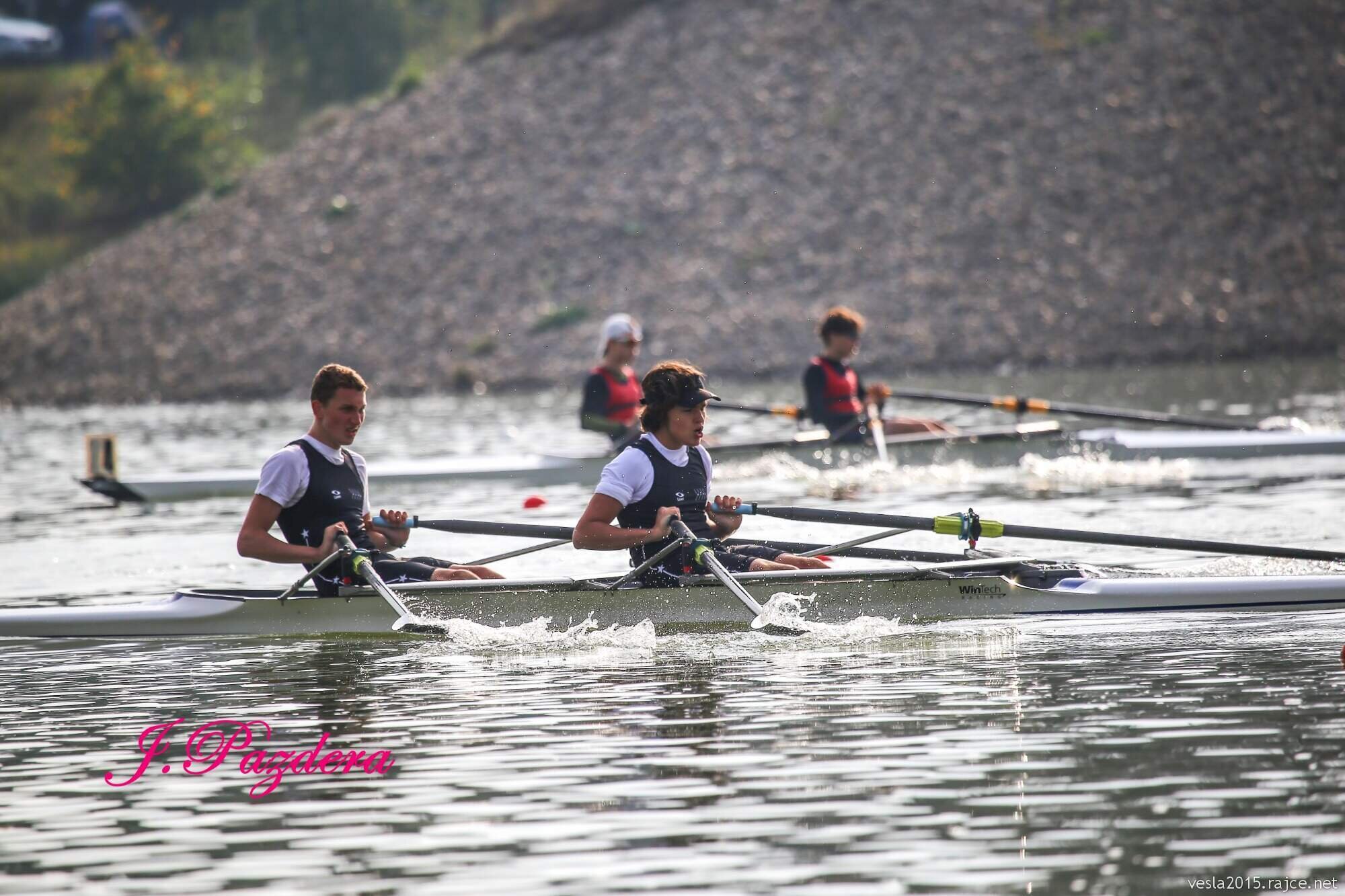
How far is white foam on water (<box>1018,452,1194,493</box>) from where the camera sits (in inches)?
664

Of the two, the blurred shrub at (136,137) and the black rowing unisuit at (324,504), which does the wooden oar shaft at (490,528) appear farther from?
the blurred shrub at (136,137)

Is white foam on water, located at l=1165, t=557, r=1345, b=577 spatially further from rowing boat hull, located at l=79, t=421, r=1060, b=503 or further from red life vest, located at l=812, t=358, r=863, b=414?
rowing boat hull, located at l=79, t=421, r=1060, b=503

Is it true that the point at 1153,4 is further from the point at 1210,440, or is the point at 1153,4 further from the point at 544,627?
the point at 544,627

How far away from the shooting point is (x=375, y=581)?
894cm

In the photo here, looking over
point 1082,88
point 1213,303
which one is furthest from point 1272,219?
point 1082,88

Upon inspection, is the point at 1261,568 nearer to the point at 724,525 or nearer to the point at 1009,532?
the point at 1009,532

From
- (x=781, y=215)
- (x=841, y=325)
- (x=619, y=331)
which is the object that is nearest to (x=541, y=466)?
(x=619, y=331)

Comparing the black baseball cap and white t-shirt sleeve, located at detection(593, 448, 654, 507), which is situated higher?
the black baseball cap

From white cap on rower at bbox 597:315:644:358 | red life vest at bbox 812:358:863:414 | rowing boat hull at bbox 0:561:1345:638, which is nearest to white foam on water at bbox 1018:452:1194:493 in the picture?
red life vest at bbox 812:358:863:414

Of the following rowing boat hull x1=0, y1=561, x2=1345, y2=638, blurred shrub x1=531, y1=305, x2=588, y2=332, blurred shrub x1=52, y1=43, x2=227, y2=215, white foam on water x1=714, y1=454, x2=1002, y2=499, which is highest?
blurred shrub x1=52, y1=43, x2=227, y2=215

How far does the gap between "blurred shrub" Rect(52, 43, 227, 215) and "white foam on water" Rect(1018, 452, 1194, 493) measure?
46626 mm

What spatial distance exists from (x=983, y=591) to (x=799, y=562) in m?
0.94

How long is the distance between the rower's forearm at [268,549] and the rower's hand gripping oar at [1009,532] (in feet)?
7.28

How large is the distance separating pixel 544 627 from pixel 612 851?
3589 millimetres
